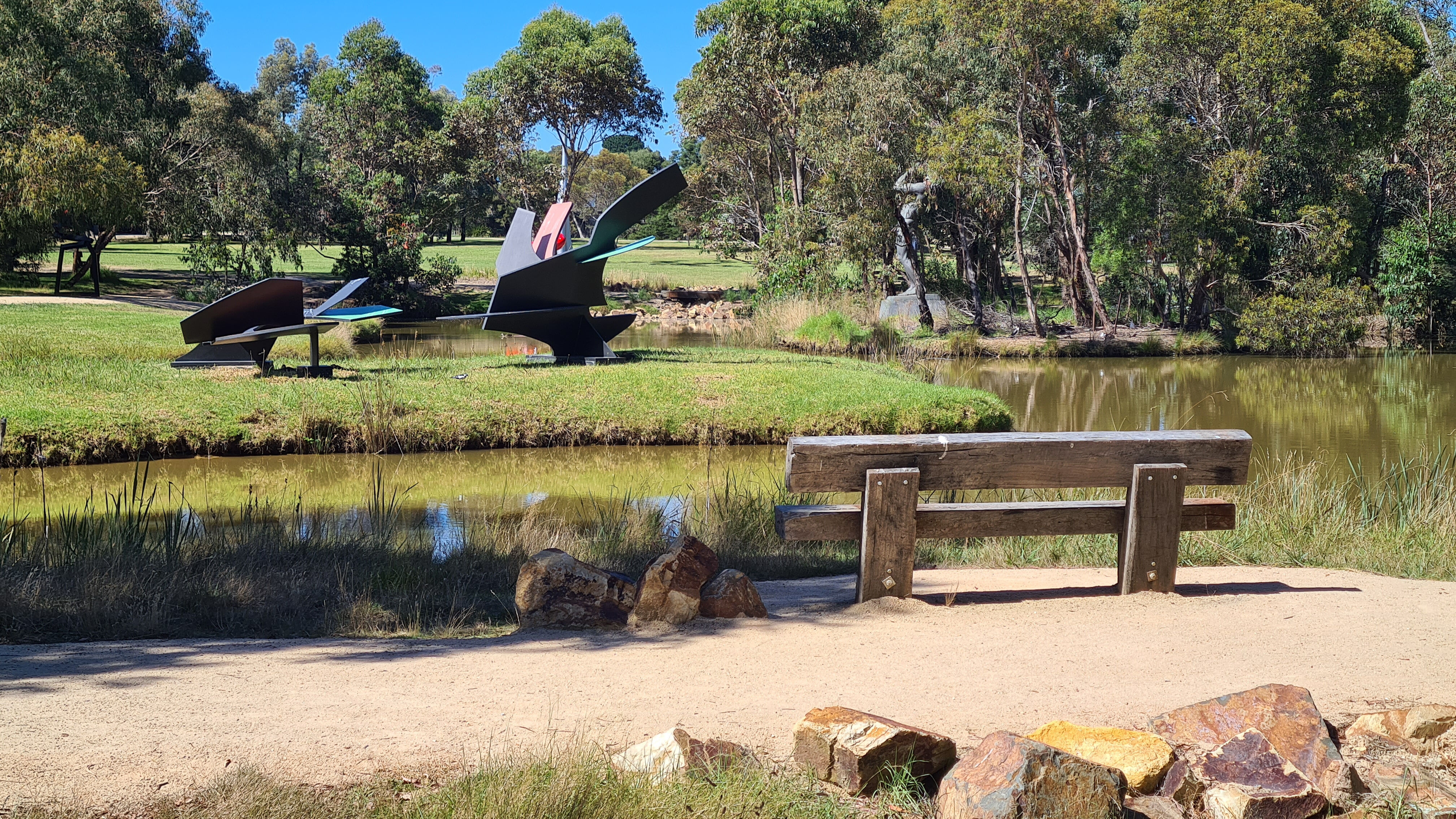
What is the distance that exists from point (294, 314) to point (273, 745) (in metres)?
13.8

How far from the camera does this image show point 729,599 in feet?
18.0

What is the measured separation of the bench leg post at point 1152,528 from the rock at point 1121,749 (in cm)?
212

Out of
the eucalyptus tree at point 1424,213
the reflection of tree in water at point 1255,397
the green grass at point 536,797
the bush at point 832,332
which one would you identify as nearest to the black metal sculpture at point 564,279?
the reflection of tree in water at point 1255,397

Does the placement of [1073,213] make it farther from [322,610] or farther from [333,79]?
[333,79]

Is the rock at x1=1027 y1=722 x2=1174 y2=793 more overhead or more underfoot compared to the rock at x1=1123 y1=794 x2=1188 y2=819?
more overhead

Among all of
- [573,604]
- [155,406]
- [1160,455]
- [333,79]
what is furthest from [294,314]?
[333,79]

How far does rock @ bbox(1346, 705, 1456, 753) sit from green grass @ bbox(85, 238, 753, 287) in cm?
3638

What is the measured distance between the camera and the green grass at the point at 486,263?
47.4m

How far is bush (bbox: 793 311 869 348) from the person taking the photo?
25625 mm

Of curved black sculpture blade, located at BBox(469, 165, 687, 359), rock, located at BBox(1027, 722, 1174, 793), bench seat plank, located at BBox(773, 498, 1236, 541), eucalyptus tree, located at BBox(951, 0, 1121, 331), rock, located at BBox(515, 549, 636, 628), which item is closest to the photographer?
rock, located at BBox(1027, 722, 1174, 793)

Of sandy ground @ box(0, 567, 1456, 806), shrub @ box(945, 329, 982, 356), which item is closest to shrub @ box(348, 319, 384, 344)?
shrub @ box(945, 329, 982, 356)

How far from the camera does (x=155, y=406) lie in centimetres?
1338

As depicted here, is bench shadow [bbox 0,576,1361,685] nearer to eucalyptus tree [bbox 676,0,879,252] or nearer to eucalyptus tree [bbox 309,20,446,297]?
eucalyptus tree [bbox 676,0,879,252]

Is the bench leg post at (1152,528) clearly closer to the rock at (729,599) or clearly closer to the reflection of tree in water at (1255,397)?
the rock at (729,599)
